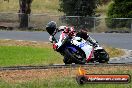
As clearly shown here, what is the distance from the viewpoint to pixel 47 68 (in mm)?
14188

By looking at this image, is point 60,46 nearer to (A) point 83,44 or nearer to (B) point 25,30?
(A) point 83,44

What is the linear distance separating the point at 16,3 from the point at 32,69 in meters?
55.0

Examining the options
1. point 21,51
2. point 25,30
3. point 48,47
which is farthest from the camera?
point 25,30

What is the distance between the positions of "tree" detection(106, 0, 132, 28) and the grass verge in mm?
11481

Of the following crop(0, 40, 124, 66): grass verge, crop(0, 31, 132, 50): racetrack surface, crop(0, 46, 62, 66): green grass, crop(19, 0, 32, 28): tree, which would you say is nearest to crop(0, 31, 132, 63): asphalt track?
crop(0, 31, 132, 50): racetrack surface

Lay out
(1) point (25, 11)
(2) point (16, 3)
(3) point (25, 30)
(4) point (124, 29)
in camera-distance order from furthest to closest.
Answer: (2) point (16, 3) < (1) point (25, 11) < (3) point (25, 30) < (4) point (124, 29)

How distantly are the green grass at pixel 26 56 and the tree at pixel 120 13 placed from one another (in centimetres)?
1321

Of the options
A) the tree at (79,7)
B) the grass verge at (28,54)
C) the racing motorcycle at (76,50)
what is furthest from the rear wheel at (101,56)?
the tree at (79,7)

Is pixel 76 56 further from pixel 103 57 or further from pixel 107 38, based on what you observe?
pixel 107 38

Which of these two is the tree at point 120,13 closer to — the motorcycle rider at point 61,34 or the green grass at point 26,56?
the green grass at point 26,56

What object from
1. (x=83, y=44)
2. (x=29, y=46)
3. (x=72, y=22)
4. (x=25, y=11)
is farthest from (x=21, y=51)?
(x=25, y=11)

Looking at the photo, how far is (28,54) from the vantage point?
79.4 ft

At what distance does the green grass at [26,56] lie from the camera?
20.8 metres

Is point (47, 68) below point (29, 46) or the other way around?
the other way around
